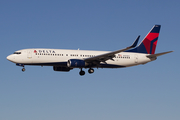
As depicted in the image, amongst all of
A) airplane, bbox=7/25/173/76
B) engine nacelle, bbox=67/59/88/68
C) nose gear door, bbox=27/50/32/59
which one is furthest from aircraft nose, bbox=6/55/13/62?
engine nacelle, bbox=67/59/88/68

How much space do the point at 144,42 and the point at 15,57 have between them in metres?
25.2

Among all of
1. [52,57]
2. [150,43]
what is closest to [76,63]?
[52,57]

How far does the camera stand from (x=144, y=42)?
6306 cm

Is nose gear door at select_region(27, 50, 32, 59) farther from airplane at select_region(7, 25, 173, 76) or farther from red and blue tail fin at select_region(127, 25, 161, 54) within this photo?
red and blue tail fin at select_region(127, 25, 161, 54)

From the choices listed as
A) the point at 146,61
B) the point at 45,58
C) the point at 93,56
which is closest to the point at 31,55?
the point at 45,58

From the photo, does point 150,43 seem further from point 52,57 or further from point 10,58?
point 10,58

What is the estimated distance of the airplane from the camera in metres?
52.7

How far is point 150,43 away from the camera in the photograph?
6341 cm

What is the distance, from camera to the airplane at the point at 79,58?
173ft

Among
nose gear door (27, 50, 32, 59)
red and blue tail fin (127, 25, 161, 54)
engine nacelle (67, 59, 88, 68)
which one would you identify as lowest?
engine nacelle (67, 59, 88, 68)

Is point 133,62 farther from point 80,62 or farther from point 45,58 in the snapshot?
point 45,58

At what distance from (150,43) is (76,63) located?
699 inches

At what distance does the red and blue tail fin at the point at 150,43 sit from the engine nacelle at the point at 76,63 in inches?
470

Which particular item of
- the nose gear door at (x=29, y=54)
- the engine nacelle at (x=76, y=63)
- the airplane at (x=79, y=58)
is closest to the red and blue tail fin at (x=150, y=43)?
the airplane at (x=79, y=58)
